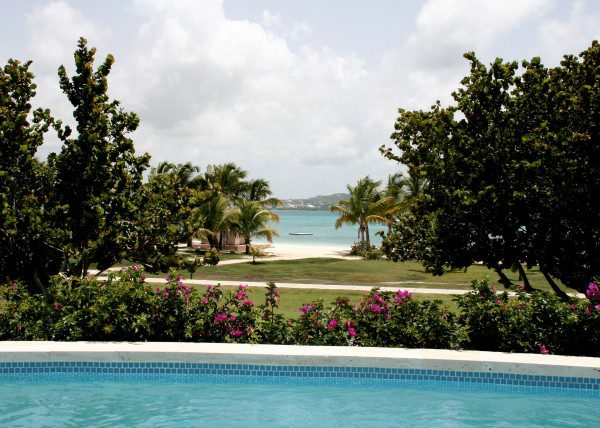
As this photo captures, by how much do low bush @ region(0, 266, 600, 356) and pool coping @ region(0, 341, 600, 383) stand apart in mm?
410

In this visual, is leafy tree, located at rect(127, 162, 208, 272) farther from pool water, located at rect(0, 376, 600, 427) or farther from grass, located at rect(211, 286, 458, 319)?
grass, located at rect(211, 286, 458, 319)

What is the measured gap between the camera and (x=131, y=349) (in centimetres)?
805

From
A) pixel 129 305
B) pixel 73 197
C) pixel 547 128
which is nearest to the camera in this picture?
pixel 129 305

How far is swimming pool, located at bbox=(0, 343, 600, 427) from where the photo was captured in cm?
749

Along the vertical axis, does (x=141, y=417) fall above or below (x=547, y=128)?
below

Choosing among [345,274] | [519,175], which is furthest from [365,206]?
[519,175]

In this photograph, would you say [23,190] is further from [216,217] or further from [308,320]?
[216,217]

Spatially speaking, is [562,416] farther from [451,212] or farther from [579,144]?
[579,144]

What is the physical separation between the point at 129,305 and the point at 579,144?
7855 millimetres

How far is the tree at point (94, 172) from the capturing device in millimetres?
9727

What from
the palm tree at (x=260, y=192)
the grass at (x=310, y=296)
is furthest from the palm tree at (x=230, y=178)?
the grass at (x=310, y=296)

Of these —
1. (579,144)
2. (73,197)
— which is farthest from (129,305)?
(579,144)

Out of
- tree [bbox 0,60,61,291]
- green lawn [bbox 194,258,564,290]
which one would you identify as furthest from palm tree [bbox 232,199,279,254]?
tree [bbox 0,60,61,291]

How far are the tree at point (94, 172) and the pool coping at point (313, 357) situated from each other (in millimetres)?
2095
